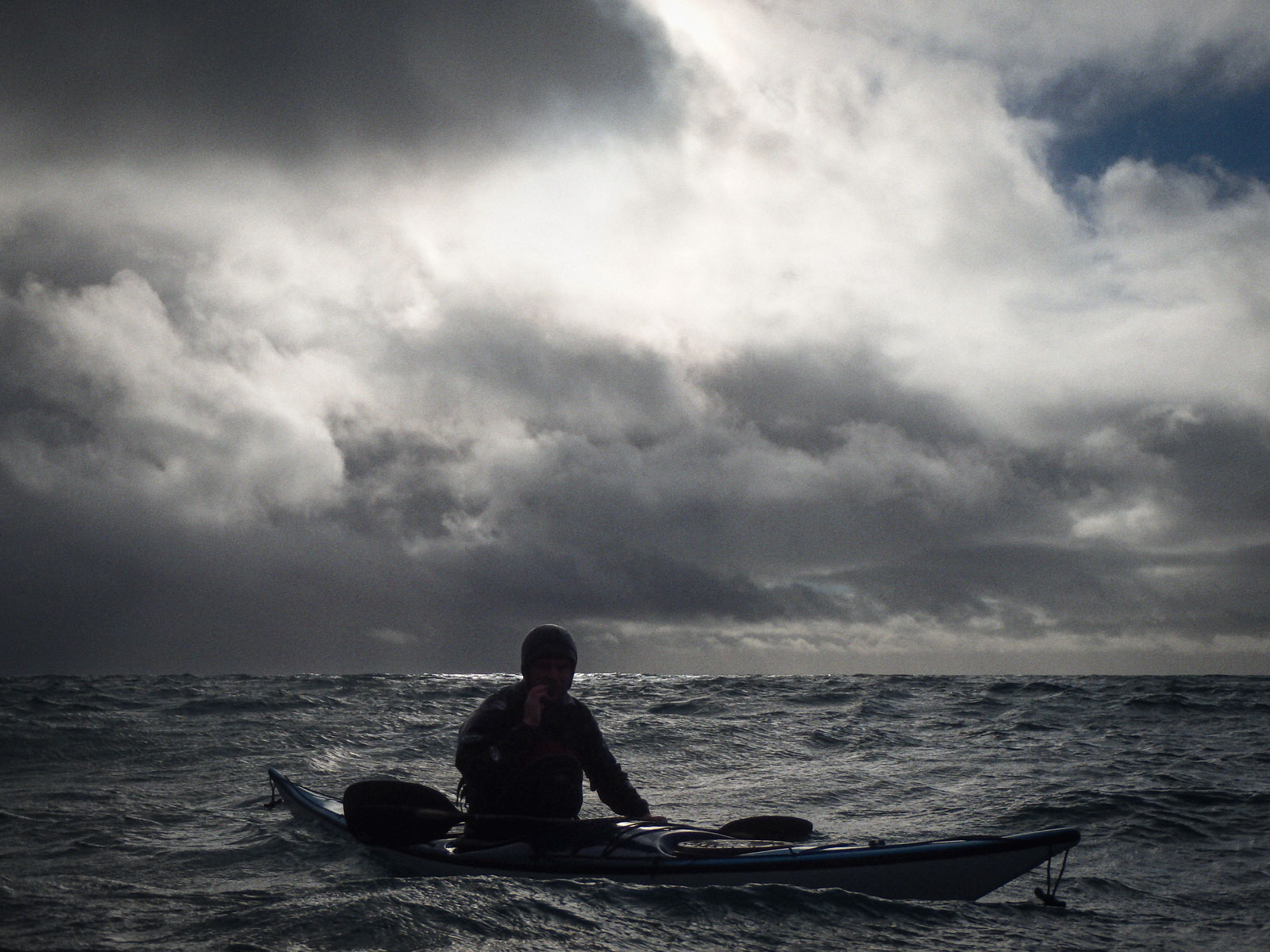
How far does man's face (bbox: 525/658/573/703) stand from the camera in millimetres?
8055

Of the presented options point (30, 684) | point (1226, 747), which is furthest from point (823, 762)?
point (30, 684)

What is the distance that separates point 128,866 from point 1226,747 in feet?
60.9

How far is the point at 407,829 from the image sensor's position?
7.52 metres

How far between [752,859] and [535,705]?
2243 mm

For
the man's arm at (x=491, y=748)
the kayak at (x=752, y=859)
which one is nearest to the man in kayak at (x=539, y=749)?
the man's arm at (x=491, y=748)

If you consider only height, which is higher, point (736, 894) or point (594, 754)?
point (594, 754)

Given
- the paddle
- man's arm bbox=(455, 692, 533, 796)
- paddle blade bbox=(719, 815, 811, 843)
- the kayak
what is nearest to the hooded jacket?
man's arm bbox=(455, 692, 533, 796)

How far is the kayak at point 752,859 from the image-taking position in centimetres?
648

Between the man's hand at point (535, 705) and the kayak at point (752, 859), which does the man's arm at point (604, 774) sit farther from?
the kayak at point (752, 859)

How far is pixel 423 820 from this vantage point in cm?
750

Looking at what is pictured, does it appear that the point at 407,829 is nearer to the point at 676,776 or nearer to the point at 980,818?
the point at 980,818

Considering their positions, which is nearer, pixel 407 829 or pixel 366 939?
pixel 366 939

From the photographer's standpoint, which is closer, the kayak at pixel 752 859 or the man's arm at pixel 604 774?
the kayak at pixel 752 859

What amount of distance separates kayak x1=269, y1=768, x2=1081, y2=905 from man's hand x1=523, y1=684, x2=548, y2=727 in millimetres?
857
